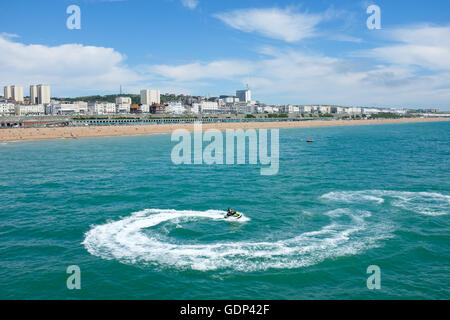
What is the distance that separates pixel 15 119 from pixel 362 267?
6173 inches

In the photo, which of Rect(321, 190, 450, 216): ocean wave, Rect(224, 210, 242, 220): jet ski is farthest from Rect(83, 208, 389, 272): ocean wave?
Rect(321, 190, 450, 216): ocean wave

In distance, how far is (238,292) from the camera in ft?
61.7

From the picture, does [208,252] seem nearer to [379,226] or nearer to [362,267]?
[362,267]

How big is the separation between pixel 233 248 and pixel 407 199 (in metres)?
22.2

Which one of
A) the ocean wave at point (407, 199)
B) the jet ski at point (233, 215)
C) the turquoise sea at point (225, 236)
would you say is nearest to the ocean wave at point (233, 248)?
the turquoise sea at point (225, 236)

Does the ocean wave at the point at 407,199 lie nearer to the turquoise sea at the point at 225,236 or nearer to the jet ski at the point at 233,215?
the turquoise sea at the point at 225,236

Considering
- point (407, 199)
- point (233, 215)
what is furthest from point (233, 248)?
point (407, 199)

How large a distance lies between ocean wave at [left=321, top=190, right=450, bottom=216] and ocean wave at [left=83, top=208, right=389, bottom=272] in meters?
7.13

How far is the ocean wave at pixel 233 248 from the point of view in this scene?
22094mm

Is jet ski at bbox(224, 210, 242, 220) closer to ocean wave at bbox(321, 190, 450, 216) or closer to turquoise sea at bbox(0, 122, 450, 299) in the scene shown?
turquoise sea at bbox(0, 122, 450, 299)

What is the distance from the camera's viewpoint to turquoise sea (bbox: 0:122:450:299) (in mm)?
19625

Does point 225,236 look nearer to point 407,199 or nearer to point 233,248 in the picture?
point 233,248

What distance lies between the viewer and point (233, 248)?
24172 mm
